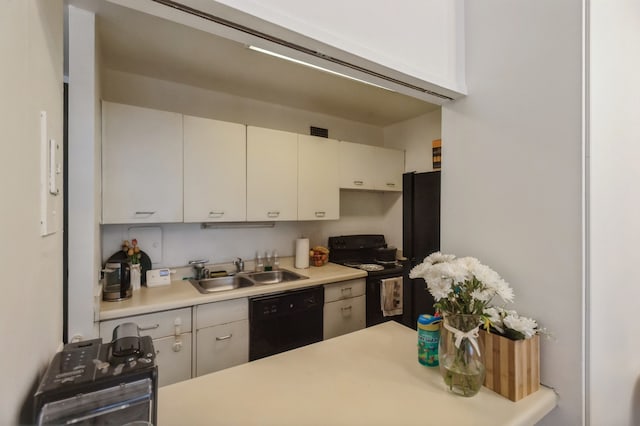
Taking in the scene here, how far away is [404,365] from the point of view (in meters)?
1.10

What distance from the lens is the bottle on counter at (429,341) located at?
1.08m

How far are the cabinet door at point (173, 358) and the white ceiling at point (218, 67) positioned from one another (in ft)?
6.06

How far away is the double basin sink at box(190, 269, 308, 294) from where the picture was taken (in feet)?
7.89

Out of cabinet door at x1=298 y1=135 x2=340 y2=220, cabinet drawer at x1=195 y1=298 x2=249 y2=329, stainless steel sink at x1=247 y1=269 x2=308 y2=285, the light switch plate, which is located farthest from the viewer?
cabinet door at x1=298 y1=135 x2=340 y2=220

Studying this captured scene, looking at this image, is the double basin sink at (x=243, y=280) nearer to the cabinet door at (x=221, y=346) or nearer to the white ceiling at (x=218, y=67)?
the cabinet door at (x=221, y=346)

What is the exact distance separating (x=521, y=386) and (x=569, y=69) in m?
1.00

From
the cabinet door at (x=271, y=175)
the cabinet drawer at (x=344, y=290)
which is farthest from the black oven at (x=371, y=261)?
the cabinet door at (x=271, y=175)

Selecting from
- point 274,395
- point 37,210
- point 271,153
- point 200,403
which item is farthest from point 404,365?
point 271,153

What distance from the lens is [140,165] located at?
200 centimetres

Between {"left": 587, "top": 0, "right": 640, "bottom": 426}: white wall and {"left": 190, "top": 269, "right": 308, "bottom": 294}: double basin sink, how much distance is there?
187cm

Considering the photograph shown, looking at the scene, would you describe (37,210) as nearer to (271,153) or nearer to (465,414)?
(465,414)

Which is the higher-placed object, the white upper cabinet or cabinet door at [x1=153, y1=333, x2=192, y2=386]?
the white upper cabinet

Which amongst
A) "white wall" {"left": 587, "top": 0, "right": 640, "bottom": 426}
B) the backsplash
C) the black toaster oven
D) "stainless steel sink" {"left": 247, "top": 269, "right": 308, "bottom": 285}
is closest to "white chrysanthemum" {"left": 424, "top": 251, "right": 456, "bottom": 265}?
"white wall" {"left": 587, "top": 0, "right": 640, "bottom": 426}

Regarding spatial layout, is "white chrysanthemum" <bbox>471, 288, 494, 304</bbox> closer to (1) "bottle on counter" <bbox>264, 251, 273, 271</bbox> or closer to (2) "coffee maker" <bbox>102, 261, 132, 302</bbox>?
(2) "coffee maker" <bbox>102, 261, 132, 302</bbox>
